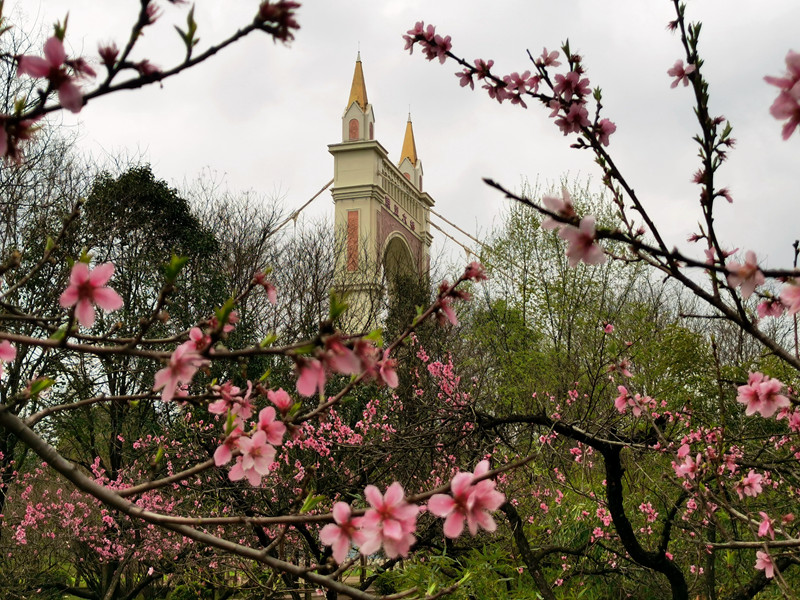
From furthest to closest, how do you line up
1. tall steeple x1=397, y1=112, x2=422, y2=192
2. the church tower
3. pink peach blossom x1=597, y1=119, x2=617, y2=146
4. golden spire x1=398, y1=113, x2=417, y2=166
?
golden spire x1=398, y1=113, x2=417, y2=166 < tall steeple x1=397, y1=112, x2=422, y2=192 < the church tower < pink peach blossom x1=597, y1=119, x2=617, y2=146

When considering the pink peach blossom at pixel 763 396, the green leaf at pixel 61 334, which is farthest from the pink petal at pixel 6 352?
the pink peach blossom at pixel 763 396

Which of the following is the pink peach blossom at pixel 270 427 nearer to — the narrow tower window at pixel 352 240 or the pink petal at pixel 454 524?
the pink petal at pixel 454 524

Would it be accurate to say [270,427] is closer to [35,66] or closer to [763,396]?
[35,66]

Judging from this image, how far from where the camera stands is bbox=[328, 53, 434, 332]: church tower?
63.3ft

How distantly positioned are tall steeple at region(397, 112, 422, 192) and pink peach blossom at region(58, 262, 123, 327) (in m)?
29.4

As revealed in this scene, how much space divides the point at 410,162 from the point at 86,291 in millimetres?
32002

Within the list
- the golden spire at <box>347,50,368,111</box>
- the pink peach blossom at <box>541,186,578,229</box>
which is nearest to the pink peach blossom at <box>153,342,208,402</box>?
the pink peach blossom at <box>541,186,578,229</box>

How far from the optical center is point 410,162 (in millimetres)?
32531

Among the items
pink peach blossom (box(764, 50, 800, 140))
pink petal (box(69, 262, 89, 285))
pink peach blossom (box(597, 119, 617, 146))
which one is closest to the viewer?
pink peach blossom (box(764, 50, 800, 140))

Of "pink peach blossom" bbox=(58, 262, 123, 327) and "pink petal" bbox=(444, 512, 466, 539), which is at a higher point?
"pink peach blossom" bbox=(58, 262, 123, 327)

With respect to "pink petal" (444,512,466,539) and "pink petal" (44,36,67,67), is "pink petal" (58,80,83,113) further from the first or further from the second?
"pink petal" (444,512,466,539)

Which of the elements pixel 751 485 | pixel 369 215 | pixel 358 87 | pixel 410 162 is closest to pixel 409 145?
pixel 410 162

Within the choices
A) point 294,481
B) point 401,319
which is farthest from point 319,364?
point 401,319

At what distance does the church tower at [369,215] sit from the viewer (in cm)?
1930
